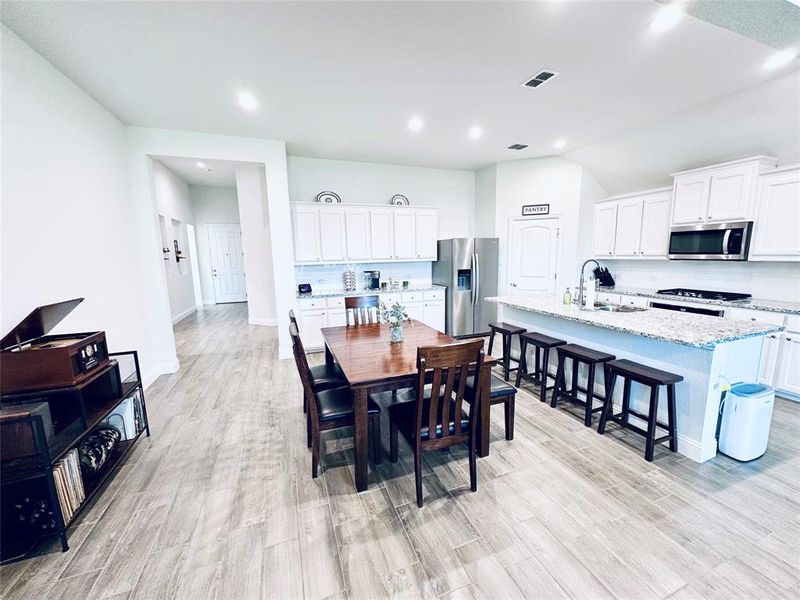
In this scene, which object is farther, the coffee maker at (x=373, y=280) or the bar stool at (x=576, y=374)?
the coffee maker at (x=373, y=280)

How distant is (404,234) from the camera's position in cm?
550

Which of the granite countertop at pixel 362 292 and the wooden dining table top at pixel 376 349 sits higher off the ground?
the granite countertop at pixel 362 292

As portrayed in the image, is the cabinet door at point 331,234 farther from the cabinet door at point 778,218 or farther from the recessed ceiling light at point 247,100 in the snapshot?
the cabinet door at point 778,218

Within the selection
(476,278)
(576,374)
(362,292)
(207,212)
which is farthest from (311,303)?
(207,212)

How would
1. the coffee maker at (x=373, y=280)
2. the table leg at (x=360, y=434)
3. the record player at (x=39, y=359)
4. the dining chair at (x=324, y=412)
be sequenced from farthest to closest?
the coffee maker at (x=373, y=280)
the dining chair at (x=324, y=412)
the table leg at (x=360, y=434)
the record player at (x=39, y=359)

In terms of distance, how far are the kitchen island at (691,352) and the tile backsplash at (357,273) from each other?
3.32m

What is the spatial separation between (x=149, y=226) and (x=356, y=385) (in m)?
3.67

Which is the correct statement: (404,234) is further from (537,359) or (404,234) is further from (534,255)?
(537,359)

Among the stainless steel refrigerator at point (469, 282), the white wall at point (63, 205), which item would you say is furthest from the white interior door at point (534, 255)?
the white wall at point (63, 205)

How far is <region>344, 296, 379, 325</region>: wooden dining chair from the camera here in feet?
11.8

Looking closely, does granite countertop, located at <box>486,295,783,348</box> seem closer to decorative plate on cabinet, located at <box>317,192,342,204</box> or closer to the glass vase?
the glass vase

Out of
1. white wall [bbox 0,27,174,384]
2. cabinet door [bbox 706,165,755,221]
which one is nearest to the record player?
white wall [bbox 0,27,174,384]

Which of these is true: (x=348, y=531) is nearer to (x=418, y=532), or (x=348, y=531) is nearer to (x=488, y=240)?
(x=418, y=532)

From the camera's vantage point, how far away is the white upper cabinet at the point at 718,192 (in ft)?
11.4
